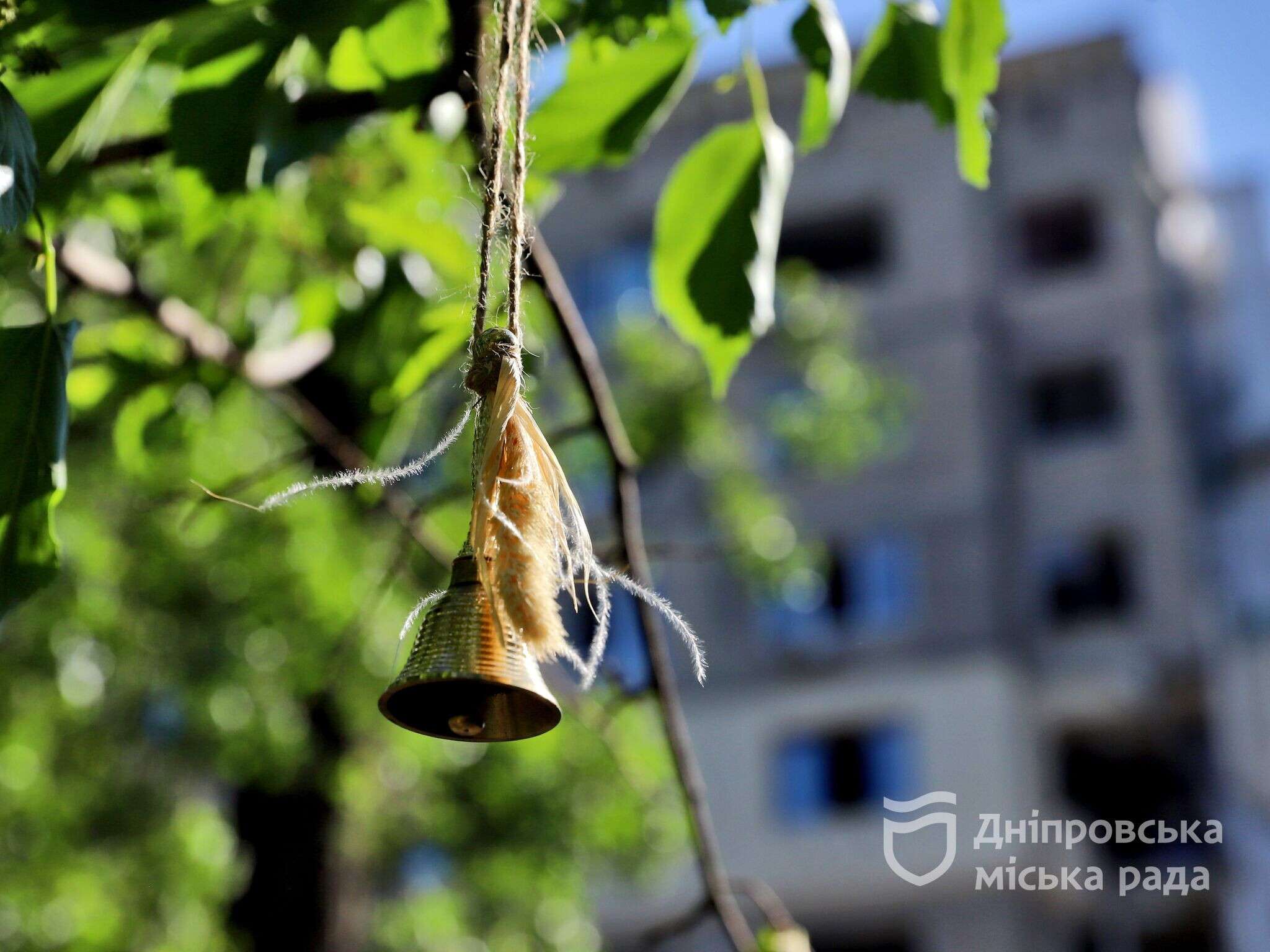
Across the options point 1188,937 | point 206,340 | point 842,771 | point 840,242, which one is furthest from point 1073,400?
point 206,340

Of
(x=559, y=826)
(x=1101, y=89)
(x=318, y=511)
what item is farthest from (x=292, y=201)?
(x=1101, y=89)

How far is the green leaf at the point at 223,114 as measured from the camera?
1.86 meters

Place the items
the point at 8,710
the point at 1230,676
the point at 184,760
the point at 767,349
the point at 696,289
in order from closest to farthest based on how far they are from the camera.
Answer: the point at 696,289 → the point at 8,710 → the point at 184,760 → the point at 1230,676 → the point at 767,349

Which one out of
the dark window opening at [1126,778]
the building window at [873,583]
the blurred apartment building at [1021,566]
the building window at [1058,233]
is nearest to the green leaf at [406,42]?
the blurred apartment building at [1021,566]

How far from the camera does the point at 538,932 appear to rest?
7.70m

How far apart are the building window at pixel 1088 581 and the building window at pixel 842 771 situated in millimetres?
2323

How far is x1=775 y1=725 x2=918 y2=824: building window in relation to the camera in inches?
613

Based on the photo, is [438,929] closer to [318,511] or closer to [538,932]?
[538,932]

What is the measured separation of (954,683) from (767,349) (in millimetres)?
4550

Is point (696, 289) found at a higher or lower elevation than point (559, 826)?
higher

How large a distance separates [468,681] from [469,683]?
0.19 ft

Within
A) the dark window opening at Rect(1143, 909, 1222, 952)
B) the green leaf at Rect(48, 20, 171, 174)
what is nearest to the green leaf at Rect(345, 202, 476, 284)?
the green leaf at Rect(48, 20, 171, 174)

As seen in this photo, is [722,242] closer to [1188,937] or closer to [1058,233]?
[1188,937]

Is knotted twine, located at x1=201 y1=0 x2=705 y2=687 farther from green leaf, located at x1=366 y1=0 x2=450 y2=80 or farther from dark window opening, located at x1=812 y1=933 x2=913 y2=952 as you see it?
dark window opening, located at x1=812 y1=933 x2=913 y2=952
